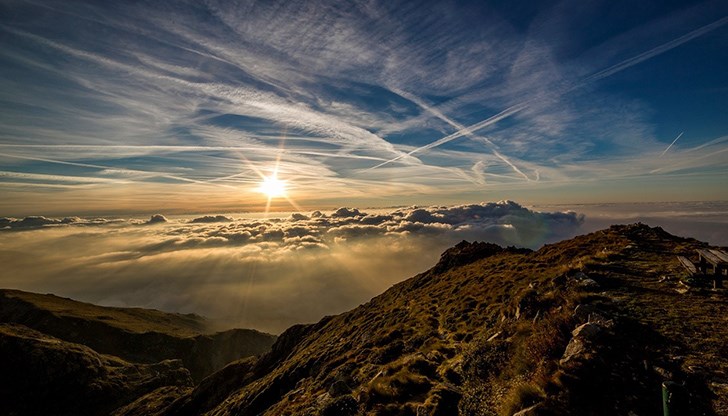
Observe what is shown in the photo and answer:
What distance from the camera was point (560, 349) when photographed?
1221cm

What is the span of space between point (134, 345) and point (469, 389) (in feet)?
817

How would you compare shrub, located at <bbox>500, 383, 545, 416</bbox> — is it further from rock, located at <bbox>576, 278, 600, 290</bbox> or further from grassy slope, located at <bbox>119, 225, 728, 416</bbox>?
rock, located at <bbox>576, 278, 600, 290</bbox>

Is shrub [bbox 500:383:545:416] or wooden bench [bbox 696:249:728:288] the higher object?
wooden bench [bbox 696:249:728:288]

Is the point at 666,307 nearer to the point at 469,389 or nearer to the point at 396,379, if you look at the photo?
the point at 469,389

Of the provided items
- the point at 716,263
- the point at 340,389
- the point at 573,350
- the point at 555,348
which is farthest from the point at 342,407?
the point at 716,263

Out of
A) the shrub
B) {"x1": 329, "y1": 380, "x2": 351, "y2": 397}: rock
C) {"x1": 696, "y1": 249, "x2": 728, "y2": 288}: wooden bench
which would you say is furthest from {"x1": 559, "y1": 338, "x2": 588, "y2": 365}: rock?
{"x1": 329, "y1": 380, "x2": 351, "y2": 397}: rock

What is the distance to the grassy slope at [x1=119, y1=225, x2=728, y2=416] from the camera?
31.7ft

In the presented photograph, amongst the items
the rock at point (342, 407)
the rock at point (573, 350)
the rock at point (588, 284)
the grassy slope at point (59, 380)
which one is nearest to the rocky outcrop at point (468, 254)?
the rock at point (588, 284)

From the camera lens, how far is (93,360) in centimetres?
12119

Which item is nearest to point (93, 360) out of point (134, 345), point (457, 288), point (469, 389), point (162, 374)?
point (162, 374)

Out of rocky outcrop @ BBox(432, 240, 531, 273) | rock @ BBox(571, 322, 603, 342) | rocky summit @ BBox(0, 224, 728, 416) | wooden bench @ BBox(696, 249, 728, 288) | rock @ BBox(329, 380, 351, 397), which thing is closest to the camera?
rocky summit @ BBox(0, 224, 728, 416)

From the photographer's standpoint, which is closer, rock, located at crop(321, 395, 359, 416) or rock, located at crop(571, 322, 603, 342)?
rock, located at crop(571, 322, 603, 342)

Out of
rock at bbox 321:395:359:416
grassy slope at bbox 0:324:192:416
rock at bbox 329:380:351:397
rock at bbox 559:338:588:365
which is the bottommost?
grassy slope at bbox 0:324:192:416

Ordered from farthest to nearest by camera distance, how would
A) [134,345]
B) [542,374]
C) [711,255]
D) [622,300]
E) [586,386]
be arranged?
[134,345], [711,255], [622,300], [542,374], [586,386]
